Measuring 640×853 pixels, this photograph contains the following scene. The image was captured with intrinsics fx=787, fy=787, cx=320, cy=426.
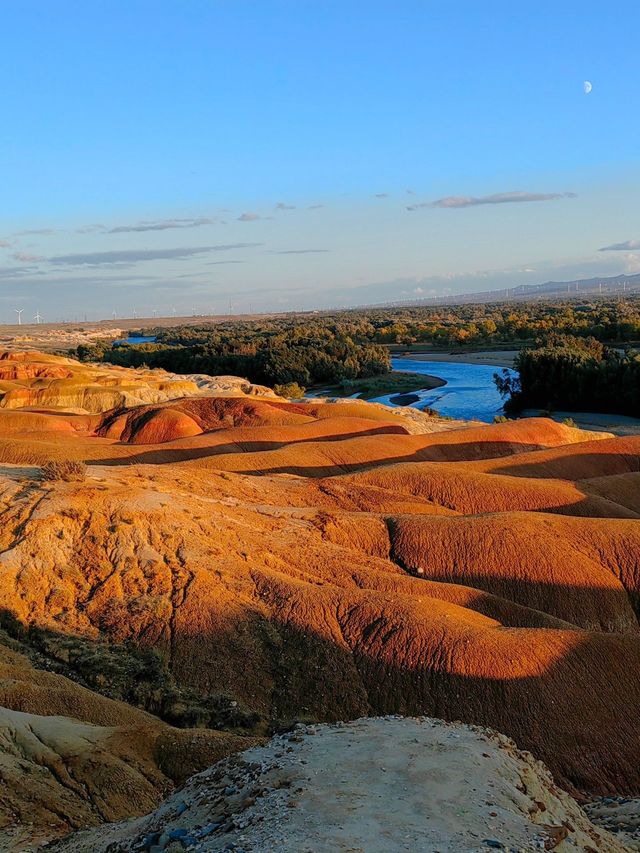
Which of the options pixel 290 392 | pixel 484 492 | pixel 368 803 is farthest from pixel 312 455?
pixel 290 392

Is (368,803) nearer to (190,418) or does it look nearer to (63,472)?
(63,472)

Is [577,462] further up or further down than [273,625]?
further down

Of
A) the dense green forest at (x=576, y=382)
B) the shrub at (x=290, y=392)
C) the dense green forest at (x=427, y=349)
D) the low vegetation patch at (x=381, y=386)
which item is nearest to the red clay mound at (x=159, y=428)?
the shrub at (x=290, y=392)

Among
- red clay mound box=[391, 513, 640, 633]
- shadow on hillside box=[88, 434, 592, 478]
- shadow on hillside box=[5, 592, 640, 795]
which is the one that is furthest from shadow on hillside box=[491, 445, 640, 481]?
shadow on hillside box=[5, 592, 640, 795]

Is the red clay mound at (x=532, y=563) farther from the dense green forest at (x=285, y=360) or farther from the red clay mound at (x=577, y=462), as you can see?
the dense green forest at (x=285, y=360)

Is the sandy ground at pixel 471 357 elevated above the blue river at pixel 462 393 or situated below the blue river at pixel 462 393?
above

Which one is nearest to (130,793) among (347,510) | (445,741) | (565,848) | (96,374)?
(445,741)

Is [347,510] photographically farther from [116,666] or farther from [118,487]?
Result: [116,666]
